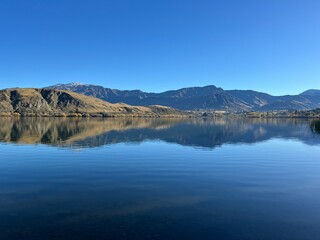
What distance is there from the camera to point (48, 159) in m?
48.0

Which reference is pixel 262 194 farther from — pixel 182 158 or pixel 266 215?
pixel 182 158

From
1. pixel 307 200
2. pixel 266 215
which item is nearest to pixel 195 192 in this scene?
pixel 266 215

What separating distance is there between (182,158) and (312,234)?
33.4m

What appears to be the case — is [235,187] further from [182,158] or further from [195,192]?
[182,158]

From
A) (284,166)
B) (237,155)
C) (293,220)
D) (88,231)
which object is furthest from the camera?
(237,155)

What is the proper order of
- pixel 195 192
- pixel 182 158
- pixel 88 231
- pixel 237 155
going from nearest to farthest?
pixel 88 231
pixel 195 192
pixel 182 158
pixel 237 155

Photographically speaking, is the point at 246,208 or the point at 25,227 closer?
the point at 25,227

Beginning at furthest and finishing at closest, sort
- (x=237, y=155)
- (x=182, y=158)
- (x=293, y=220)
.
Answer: (x=237, y=155)
(x=182, y=158)
(x=293, y=220)

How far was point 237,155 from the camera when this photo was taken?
5634cm

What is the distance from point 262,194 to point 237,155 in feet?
93.0

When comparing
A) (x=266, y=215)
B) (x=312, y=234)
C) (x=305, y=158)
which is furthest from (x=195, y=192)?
(x=305, y=158)

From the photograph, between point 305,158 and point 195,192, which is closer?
point 195,192

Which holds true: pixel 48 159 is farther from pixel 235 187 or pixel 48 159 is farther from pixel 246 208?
pixel 246 208

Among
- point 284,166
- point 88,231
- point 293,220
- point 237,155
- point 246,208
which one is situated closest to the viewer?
point 88,231
